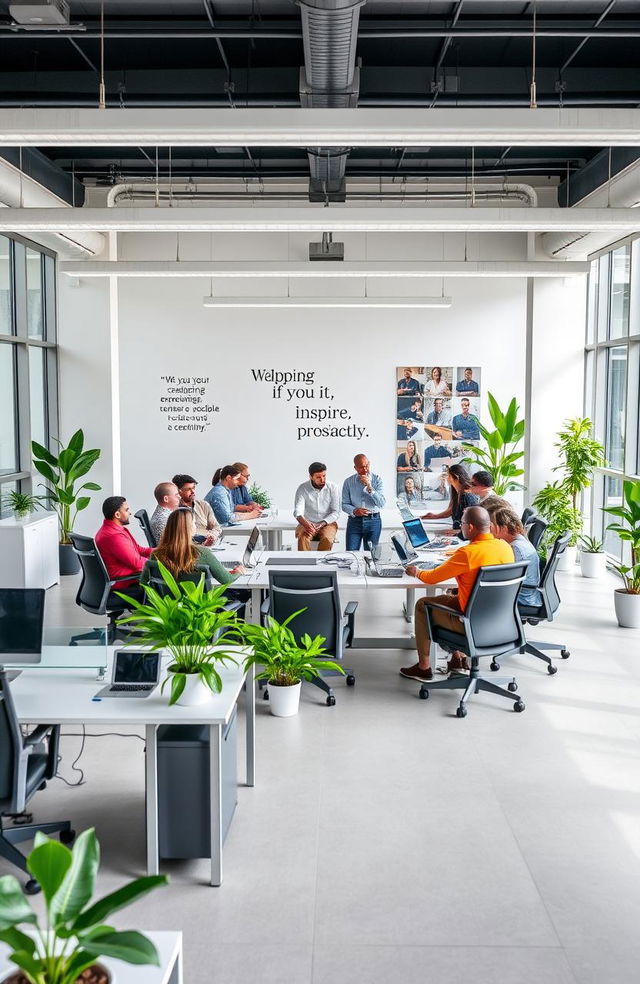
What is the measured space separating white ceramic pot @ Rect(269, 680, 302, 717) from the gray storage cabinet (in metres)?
1.85

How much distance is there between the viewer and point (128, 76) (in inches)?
273

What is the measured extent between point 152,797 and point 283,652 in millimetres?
1952

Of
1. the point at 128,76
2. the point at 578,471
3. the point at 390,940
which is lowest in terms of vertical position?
the point at 390,940

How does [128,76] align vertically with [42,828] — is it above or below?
above

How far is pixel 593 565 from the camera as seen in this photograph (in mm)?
10023

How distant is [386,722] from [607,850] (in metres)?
1.81

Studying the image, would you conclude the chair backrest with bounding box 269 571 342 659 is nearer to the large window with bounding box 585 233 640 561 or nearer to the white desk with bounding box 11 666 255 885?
the white desk with bounding box 11 666 255 885

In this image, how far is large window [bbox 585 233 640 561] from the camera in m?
9.61

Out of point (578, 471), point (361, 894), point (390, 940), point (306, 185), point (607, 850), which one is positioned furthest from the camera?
point (306, 185)

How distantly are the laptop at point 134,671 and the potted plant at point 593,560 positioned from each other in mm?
6977

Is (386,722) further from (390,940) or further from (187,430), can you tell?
(187,430)

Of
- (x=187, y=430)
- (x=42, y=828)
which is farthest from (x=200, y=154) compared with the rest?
(x=42, y=828)

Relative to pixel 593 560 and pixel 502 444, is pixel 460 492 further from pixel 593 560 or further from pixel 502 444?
pixel 502 444

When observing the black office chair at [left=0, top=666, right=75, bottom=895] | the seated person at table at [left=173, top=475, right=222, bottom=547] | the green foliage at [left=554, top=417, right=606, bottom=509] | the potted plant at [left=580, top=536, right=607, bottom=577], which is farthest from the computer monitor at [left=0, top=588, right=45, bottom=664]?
the green foliage at [left=554, top=417, right=606, bottom=509]
